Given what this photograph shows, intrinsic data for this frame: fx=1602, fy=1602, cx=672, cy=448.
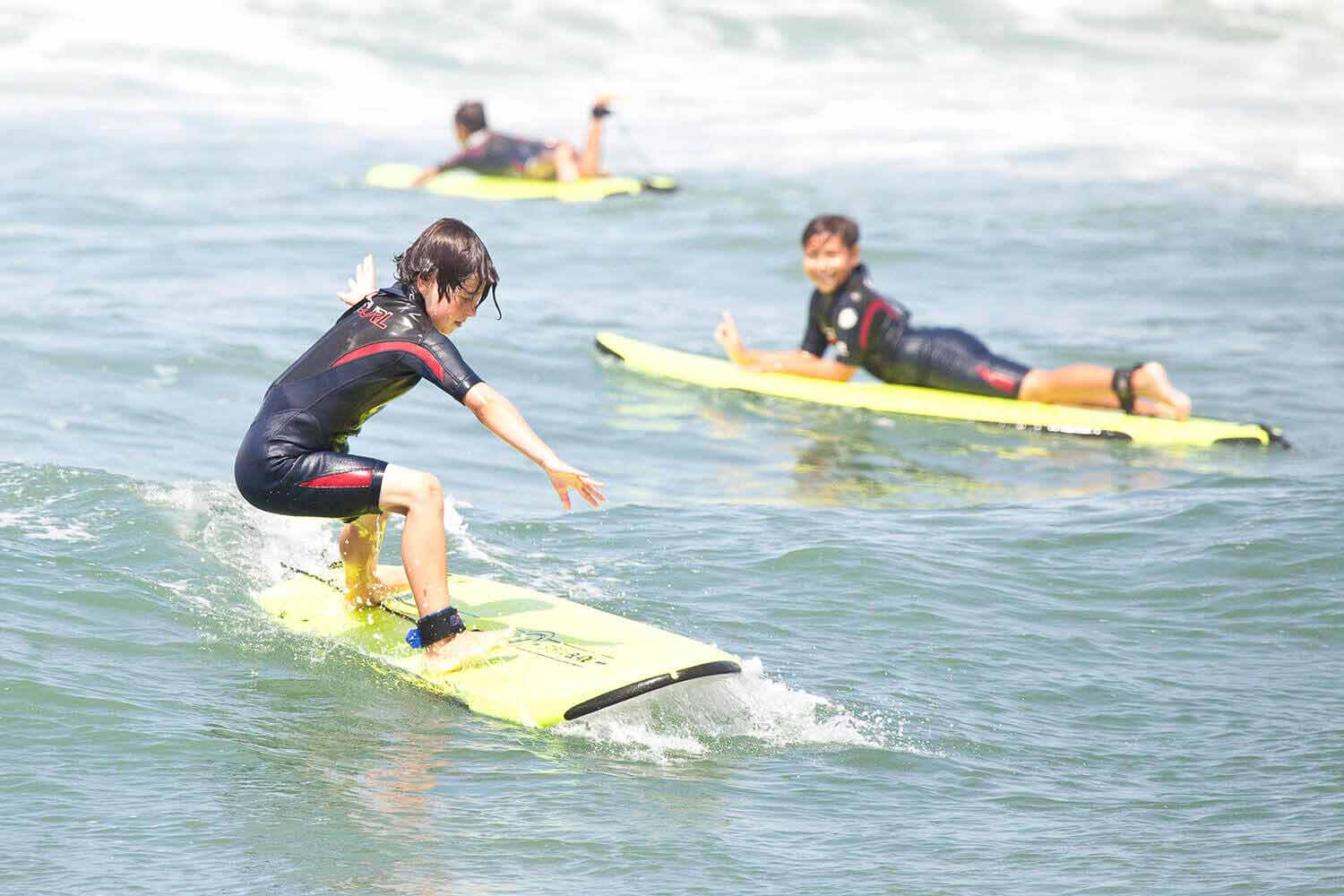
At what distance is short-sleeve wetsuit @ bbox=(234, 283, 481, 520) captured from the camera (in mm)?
5043

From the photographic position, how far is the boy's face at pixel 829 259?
973cm

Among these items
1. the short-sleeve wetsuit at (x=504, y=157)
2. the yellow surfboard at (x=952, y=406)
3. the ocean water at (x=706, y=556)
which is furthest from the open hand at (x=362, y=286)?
the short-sleeve wetsuit at (x=504, y=157)


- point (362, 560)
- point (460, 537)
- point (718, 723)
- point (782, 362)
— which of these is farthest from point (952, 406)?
point (718, 723)

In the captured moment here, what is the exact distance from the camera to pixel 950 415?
9.88 metres

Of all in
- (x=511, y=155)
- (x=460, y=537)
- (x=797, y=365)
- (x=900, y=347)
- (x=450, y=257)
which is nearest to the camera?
(x=450, y=257)

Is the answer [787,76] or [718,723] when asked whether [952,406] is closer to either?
[718,723]

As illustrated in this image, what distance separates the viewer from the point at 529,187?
17.2 meters

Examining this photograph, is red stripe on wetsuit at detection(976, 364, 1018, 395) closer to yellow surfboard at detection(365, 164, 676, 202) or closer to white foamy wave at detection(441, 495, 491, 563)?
white foamy wave at detection(441, 495, 491, 563)

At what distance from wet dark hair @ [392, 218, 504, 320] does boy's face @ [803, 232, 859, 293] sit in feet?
16.0

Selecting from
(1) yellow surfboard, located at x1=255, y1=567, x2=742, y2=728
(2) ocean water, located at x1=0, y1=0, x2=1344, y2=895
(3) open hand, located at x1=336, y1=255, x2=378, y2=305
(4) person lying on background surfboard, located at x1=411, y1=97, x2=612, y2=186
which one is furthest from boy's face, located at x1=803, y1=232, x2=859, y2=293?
(4) person lying on background surfboard, located at x1=411, y1=97, x2=612, y2=186

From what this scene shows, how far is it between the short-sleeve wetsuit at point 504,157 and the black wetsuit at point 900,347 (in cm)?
777

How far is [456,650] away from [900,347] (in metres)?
5.58

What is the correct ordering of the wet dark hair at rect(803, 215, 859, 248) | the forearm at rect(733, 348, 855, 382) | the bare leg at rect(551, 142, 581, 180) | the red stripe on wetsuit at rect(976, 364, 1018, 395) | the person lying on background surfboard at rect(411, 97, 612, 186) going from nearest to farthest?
the wet dark hair at rect(803, 215, 859, 248) → the red stripe on wetsuit at rect(976, 364, 1018, 395) → the forearm at rect(733, 348, 855, 382) → the person lying on background surfboard at rect(411, 97, 612, 186) → the bare leg at rect(551, 142, 581, 180)

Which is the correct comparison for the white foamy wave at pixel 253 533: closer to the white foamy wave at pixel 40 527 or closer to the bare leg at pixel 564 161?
the white foamy wave at pixel 40 527
